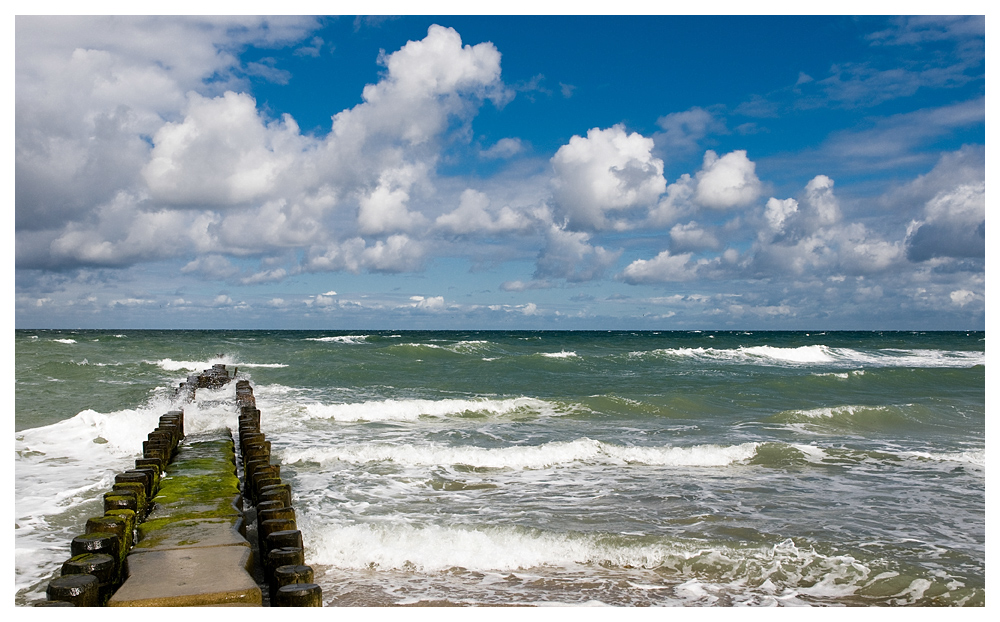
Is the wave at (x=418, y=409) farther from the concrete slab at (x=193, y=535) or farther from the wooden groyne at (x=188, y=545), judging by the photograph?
the concrete slab at (x=193, y=535)

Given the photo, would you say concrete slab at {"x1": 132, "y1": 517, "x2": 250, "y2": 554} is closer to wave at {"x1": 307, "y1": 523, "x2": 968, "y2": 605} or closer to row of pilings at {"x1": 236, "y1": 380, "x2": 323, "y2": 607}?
row of pilings at {"x1": 236, "y1": 380, "x2": 323, "y2": 607}

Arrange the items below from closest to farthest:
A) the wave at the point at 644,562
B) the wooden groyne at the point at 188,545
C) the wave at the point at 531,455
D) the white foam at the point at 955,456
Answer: the wooden groyne at the point at 188,545
the wave at the point at 644,562
the wave at the point at 531,455
the white foam at the point at 955,456

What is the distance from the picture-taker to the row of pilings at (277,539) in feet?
13.7

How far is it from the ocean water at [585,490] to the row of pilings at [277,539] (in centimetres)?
70

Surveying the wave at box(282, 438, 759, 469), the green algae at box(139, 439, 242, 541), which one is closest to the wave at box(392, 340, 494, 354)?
the wave at box(282, 438, 759, 469)

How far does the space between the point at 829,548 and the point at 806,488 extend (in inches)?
106

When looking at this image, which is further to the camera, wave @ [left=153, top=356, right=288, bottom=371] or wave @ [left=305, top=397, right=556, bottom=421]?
wave @ [left=153, top=356, right=288, bottom=371]

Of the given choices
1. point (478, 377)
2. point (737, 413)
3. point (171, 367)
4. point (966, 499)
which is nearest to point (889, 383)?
point (737, 413)

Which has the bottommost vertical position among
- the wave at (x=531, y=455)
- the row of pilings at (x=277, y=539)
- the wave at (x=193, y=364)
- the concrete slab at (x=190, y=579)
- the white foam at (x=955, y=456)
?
the white foam at (x=955, y=456)

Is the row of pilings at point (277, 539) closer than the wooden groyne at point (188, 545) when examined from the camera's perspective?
Yes

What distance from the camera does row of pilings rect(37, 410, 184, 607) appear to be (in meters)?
4.12

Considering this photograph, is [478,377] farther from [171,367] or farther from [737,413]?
[171,367]

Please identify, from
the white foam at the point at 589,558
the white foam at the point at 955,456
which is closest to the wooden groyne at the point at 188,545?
the white foam at the point at 589,558
